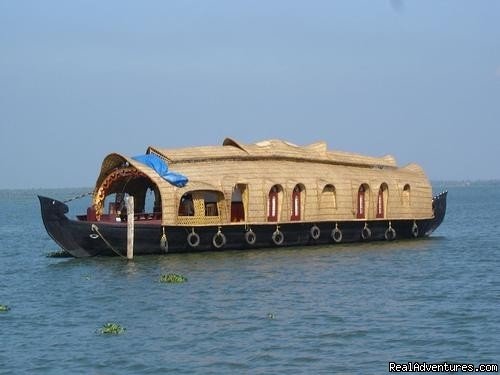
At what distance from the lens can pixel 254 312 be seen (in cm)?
2092

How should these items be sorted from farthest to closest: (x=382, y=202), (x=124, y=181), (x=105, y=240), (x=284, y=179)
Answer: (x=382, y=202) → (x=124, y=181) → (x=284, y=179) → (x=105, y=240)

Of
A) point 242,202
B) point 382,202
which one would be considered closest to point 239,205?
point 242,202

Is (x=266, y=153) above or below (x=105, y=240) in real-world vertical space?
above

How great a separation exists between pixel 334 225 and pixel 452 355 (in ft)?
59.1

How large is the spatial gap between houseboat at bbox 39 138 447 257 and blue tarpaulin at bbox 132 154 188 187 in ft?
0.12

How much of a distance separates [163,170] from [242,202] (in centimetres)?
355

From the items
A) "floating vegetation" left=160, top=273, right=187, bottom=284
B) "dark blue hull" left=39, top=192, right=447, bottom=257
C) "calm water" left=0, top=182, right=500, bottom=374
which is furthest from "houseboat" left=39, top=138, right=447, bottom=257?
"floating vegetation" left=160, top=273, right=187, bottom=284

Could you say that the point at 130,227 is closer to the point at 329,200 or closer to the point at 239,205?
the point at 239,205

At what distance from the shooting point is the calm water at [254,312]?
16516mm

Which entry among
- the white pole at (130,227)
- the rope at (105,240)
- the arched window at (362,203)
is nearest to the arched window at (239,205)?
the white pole at (130,227)

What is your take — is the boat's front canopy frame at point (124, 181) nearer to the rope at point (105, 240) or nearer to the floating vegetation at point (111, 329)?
the rope at point (105, 240)

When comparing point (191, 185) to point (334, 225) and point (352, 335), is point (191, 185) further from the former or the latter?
point (352, 335)

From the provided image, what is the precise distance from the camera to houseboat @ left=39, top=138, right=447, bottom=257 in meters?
30.3

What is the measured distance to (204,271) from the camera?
90.8 feet
